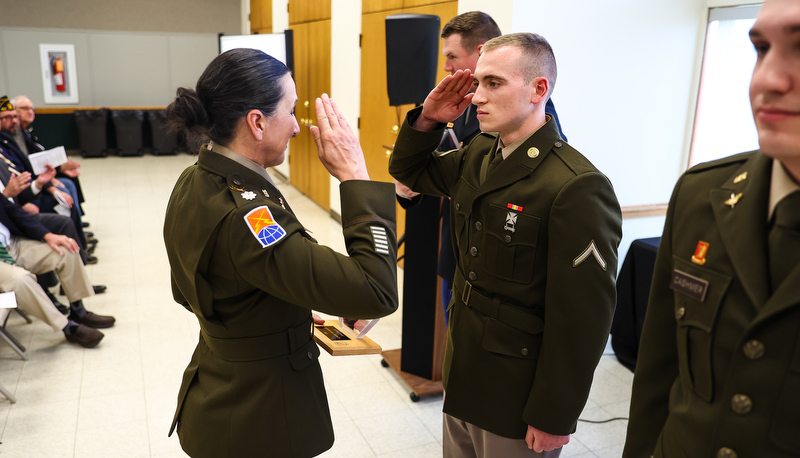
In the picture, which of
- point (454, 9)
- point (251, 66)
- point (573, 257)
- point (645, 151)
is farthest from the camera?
point (454, 9)

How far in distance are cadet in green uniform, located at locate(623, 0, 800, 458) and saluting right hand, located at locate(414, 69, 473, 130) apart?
97 centimetres

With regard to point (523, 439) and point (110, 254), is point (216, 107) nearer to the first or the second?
point (523, 439)

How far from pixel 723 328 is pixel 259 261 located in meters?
0.90

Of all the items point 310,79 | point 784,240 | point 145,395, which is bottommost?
point 145,395

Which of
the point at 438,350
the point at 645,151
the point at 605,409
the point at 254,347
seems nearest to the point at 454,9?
the point at 645,151

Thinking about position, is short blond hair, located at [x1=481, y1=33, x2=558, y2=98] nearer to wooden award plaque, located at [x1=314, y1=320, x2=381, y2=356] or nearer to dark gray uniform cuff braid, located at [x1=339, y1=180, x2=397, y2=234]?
dark gray uniform cuff braid, located at [x1=339, y1=180, x2=397, y2=234]

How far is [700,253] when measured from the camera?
974 mm

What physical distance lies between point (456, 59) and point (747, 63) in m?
1.87

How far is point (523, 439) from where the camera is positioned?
1775mm

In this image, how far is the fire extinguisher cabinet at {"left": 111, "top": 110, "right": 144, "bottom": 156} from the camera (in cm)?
1187

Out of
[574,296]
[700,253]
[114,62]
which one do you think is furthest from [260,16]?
[700,253]

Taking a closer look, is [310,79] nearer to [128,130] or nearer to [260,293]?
[128,130]

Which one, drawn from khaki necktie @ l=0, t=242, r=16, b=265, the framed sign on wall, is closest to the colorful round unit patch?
khaki necktie @ l=0, t=242, r=16, b=265

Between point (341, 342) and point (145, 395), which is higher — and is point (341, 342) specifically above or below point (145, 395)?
above
